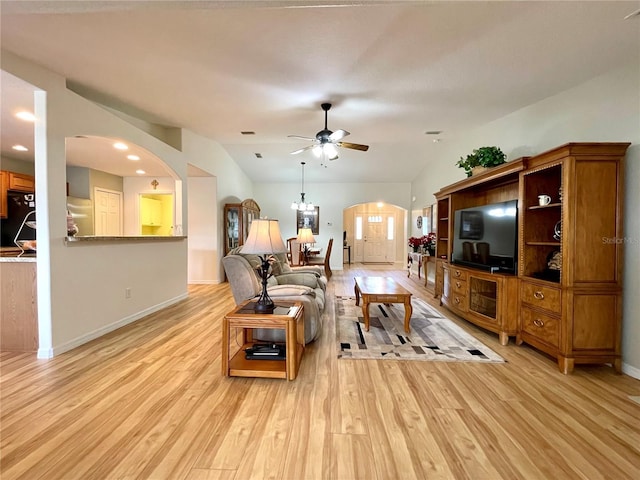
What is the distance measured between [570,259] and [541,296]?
45cm

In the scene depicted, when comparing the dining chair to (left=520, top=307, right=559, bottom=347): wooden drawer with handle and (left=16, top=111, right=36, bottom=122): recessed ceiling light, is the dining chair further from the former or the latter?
(left=16, top=111, right=36, bottom=122): recessed ceiling light

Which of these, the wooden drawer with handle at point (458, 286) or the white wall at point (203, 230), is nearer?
the wooden drawer with handle at point (458, 286)

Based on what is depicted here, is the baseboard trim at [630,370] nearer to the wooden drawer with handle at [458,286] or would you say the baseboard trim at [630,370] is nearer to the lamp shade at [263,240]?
the wooden drawer with handle at [458,286]

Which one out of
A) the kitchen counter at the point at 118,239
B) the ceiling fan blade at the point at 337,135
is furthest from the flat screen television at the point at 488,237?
the kitchen counter at the point at 118,239

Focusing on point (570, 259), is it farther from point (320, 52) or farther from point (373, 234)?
point (373, 234)

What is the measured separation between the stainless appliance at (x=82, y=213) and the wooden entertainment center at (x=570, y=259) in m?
6.90

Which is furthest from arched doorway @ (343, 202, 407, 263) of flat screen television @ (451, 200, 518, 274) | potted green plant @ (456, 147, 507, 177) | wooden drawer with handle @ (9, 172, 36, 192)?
wooden drawer with handle @ (9, 172, 36, 192)

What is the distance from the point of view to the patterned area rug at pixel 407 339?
2.60 m

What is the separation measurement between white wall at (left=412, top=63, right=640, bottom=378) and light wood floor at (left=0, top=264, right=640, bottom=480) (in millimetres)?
564

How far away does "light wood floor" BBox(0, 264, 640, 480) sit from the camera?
1364mm

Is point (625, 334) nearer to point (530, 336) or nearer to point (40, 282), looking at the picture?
point (530, 336)

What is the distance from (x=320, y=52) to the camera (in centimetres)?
230

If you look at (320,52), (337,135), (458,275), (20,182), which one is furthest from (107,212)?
(458,275)

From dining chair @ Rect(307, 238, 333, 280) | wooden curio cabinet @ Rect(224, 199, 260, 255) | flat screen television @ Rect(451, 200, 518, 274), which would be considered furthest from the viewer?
dining chair @ Rect(307, 238, 333, 280)
